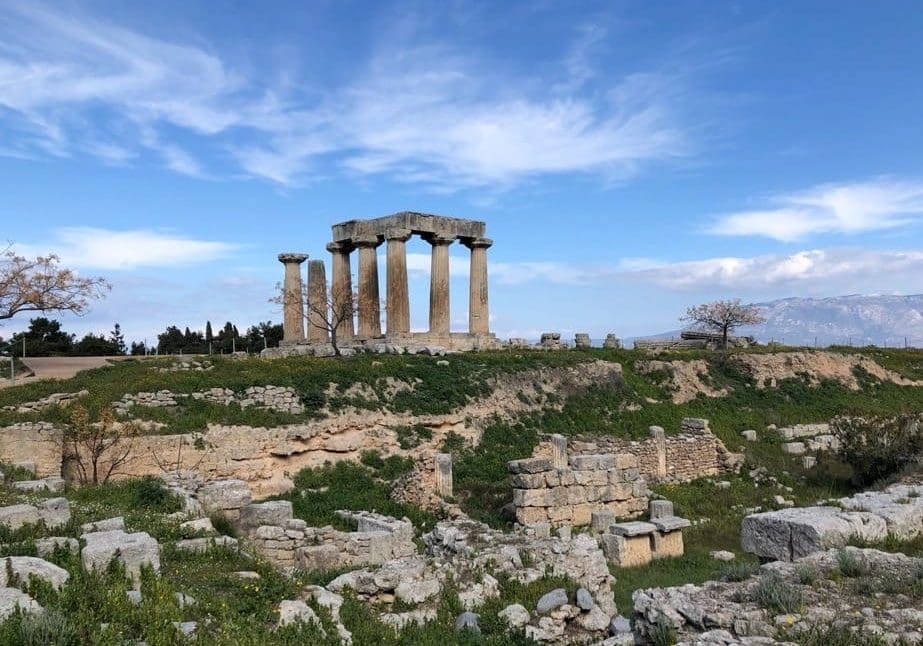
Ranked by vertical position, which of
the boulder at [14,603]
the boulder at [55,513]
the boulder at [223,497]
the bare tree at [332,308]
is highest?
the bare tree at [332,308]

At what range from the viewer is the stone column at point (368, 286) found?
39750mm

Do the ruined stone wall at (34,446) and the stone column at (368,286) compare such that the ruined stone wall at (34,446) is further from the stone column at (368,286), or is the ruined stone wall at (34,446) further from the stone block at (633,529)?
the stone column at (368,286)

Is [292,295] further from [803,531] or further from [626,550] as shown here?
[803,531]

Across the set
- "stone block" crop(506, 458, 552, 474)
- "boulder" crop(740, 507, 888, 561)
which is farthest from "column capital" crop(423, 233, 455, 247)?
"boulder" crop(740, 507, 888, 561)

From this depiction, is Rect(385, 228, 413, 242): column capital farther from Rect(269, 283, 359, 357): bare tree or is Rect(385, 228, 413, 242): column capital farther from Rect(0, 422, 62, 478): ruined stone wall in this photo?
Rect(0, 422, 62, 478): ruined stone wall

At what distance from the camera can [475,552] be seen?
11211 mm

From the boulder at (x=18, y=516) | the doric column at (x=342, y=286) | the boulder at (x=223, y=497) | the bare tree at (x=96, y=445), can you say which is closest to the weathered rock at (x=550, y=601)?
the boulder at (x=18, y=516)

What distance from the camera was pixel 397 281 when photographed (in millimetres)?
38625

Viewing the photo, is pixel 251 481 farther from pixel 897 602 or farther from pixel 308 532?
pixel 897 602

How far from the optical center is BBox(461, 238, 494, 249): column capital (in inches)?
1614

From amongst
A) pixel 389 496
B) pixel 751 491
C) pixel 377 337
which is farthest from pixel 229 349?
pixel 751 491

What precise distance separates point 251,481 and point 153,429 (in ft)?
11.3

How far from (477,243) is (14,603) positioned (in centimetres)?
3512

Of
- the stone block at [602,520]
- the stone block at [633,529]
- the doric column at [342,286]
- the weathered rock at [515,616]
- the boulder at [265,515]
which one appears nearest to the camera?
the weathered rock at [515,616]
